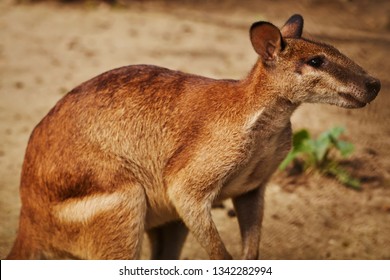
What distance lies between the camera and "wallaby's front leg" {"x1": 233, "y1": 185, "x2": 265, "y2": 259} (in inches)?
234

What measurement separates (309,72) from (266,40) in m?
0.45

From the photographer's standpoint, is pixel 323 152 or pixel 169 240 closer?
pixel 169 240

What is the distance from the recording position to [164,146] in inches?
224

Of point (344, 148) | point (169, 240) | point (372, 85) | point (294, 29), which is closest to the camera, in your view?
point (372, 85)

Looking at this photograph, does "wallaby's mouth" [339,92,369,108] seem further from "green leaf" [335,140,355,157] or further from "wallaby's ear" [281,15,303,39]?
"green leaf" [335,140,355,157]

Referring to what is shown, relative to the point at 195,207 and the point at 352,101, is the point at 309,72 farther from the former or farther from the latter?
the point at 195,207

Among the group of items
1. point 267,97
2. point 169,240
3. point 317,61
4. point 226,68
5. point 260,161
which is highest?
point 317,61

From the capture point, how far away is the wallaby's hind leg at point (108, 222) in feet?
17.6

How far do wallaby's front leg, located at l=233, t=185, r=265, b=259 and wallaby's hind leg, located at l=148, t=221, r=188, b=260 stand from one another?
2.25 feet

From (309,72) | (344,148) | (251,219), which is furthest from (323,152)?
(309,72)

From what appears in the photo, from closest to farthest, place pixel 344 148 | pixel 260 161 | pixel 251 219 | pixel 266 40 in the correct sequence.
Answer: pixel 266 40 < pixel 260 161 < pixel 251 219 < pixel 344 148

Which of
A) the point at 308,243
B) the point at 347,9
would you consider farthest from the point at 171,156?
the point at 347,9

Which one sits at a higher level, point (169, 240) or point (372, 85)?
point (372, 85)

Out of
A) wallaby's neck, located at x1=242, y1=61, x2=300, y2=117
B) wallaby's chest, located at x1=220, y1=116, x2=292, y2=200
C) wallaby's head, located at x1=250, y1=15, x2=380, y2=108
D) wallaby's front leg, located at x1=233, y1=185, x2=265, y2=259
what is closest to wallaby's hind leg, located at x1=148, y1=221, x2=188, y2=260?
wallaby's front leg, located at x1=233, y1=185, x2=265, y2=259
